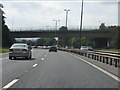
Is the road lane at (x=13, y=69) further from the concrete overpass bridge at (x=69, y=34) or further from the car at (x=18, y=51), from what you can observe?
the concrete overpass bridge at (x=69, y=34)

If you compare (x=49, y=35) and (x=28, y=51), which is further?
(x=49, y=35)

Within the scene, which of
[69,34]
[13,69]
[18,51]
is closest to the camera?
[13,69]

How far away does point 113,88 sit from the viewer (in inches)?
445

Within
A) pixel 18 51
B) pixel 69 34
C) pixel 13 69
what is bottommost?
pixel 13 69

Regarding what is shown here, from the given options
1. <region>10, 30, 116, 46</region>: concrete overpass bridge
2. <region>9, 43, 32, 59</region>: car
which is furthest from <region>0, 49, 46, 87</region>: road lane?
<region>10, 30, 116, 46</region>: concrete overpass bridge

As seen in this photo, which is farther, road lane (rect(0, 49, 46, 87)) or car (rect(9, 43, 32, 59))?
car (rect(9, 43, 32, 59))

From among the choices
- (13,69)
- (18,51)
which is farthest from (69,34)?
Answer: (13,69)

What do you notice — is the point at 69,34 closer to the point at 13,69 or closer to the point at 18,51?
the point at 18,51

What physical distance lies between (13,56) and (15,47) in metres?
0.86

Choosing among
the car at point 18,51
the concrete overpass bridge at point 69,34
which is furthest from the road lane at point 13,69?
the concrete overpass bridge at point 69,34

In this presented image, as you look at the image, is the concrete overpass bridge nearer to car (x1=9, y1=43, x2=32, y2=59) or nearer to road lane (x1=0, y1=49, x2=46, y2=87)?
car (x1=9, y1=43, x2=32, y2=59)

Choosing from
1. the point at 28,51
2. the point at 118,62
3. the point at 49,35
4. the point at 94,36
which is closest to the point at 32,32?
the point at 49,35

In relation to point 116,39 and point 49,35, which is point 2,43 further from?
point 116,39

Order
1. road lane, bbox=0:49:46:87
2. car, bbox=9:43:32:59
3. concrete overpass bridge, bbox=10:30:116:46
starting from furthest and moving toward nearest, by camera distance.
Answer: concrete overpass bridge, bbox=10:30:116:46 < car, bbox=9:43:32:59 < road lane, bbox=0:49:46:87
